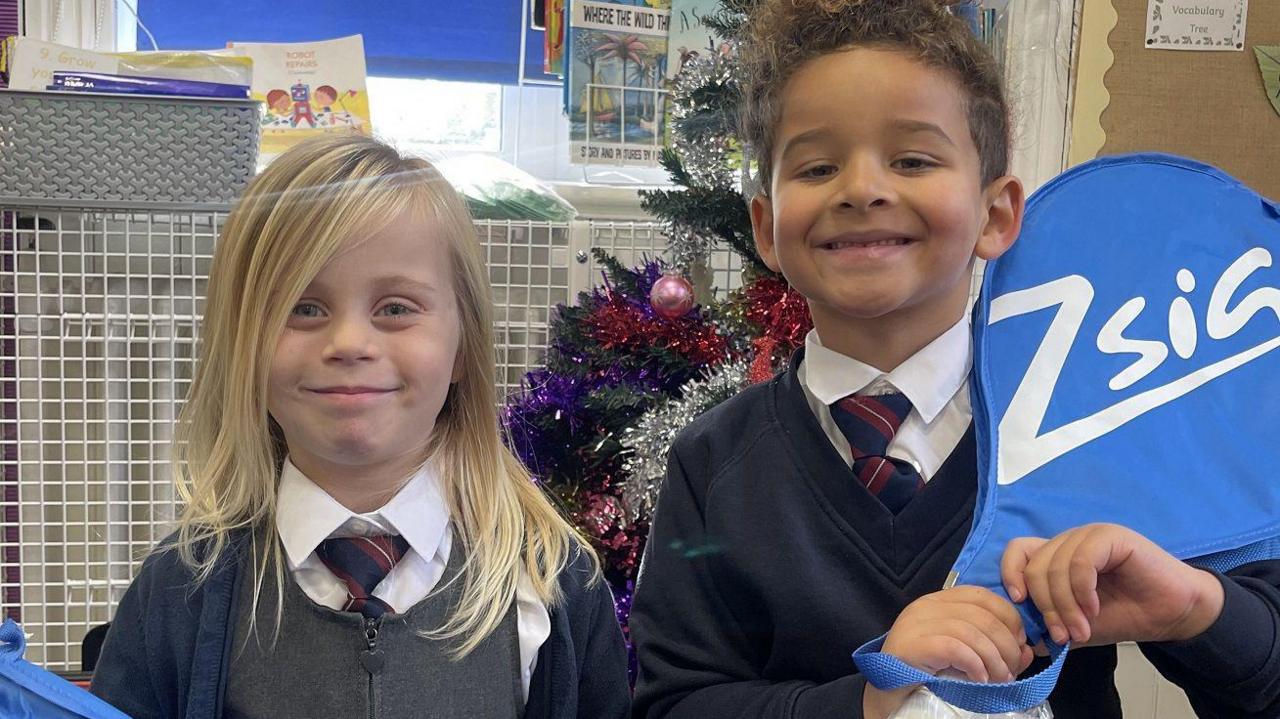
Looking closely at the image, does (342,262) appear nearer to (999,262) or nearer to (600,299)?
(999,262)

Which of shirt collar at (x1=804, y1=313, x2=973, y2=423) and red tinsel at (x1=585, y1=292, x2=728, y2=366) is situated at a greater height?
shirt collar at (x1=804, y1=313, x2=973, y2=423)

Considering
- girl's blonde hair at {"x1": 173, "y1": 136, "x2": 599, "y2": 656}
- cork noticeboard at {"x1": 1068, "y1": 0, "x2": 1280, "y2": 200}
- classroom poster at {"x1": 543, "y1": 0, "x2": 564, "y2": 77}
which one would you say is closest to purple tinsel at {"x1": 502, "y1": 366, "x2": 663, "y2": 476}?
girl's blonde hair at {"x1": 173, "y1": 136, "x2": 599, "y2": 656}

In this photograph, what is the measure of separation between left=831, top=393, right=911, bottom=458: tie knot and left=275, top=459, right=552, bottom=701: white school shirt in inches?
10.8

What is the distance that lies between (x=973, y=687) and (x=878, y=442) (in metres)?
0.20

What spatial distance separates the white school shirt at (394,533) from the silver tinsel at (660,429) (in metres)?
0.37

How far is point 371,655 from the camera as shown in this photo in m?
0.76

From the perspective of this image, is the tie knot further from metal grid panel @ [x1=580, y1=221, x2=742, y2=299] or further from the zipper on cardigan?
metal grid panel @ [x1=580, y1=221, x2=742, y2=299]

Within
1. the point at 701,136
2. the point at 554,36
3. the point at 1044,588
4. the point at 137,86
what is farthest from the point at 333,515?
the point at 554,36

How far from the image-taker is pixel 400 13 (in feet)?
5.71

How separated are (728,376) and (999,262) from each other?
1.50 feet

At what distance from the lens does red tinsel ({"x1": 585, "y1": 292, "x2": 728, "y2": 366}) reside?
1.26 m

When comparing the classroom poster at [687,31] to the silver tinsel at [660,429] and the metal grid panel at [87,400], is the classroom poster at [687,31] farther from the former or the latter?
the metal grid panel at [87,400]

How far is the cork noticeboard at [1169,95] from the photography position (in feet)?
4.93

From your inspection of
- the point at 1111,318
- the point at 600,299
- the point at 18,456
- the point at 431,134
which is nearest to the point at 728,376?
the point at 600,299
